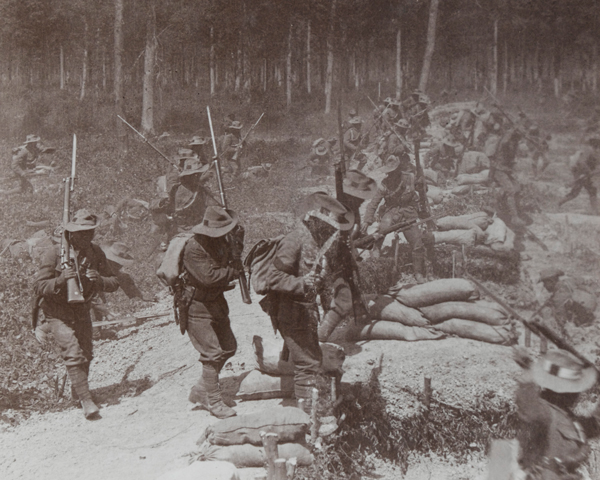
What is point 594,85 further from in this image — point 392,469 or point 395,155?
point 392,469

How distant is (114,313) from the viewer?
8258 mm

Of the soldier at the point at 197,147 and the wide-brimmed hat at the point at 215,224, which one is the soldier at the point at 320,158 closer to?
the soldier at the point at 197,147

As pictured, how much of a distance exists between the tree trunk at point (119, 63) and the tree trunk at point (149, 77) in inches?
21.4

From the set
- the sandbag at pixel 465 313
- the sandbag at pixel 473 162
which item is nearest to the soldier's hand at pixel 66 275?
the sandbag at pixel 465 313

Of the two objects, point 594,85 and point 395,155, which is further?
point 594,85

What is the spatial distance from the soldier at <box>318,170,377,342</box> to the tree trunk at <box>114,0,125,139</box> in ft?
23.5

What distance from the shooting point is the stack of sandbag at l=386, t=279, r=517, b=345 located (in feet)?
21.1

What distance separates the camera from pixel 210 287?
507 cm

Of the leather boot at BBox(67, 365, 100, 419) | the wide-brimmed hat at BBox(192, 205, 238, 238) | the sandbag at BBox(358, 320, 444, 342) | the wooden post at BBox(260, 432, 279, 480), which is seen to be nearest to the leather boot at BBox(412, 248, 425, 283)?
the sandbag at BBox(358, 320, 444, 342)

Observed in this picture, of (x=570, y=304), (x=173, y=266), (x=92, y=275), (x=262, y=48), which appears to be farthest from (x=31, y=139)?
(x=570, y=304)

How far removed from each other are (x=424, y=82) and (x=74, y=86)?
10010 millimetres

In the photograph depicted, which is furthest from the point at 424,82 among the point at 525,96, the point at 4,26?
the point at 4,26

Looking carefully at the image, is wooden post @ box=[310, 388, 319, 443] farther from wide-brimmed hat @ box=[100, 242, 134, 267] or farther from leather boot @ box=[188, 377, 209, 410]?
wide-brimmed hat @ box=[100, 242, 134, 267]

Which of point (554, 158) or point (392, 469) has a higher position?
point (554, 158)
